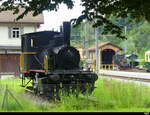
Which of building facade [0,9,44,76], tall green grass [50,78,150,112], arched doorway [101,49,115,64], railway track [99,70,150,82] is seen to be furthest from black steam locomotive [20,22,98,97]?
arched doorway [101,49,115,64]

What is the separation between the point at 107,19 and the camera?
1391 cm

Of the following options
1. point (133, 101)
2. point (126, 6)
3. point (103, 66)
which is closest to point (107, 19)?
point (126, 6)

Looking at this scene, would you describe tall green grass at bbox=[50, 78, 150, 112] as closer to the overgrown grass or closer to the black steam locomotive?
the overgrown grass

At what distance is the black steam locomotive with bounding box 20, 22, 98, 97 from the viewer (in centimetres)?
1711

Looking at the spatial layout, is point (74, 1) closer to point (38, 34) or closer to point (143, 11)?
point (143, 11)

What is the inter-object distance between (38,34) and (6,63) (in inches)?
768

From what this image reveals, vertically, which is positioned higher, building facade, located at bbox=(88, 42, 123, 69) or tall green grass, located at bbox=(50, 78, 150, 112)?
building facade, located at bbox=(88, 42, 123, 69)

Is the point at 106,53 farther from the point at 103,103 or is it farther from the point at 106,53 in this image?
the point at 103,103

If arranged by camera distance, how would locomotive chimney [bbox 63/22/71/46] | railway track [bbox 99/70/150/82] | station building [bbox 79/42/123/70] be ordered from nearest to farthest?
locomotive chimney [bbox 63/22/71/46] → railway track [bbox 99/70/150/82] → station building [bbox 79/42/123/70]

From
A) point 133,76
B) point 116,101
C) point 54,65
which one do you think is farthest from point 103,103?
point 133,76

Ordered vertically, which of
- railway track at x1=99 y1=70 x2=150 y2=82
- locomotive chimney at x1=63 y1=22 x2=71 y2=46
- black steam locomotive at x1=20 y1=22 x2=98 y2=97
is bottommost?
railway track at x1=99 y1=70 x2=150 y2=82

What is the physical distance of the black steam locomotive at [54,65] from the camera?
56.1 feet

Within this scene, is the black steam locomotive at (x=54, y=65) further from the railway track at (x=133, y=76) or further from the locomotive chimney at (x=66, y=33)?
the railway track at (x=133, y=76)

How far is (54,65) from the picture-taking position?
1897 centimetres
